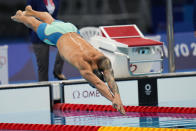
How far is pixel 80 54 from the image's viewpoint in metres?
5.46

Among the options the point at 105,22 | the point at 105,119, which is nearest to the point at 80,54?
the point at 105,119

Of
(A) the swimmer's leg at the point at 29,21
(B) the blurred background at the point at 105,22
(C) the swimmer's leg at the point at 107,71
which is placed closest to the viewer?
(C) the swimmer's leg at the point at 107,71

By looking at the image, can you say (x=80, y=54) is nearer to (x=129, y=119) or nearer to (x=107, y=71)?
(x=107, y=71)

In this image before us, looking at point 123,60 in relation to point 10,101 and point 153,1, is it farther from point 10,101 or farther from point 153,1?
point 153,1

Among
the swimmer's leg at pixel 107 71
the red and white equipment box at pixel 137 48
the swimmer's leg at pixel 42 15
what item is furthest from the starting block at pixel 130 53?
the swimmer's leg at pixel 107 71

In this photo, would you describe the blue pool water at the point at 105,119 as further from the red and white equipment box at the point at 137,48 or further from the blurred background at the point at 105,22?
the red and white equipment box at the point at 137,48

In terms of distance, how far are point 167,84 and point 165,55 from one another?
0.77 meters

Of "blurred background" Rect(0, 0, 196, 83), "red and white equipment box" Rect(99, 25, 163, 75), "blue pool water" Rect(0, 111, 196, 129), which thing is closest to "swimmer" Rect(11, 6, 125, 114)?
"blue pool water" Rect(0, 111, 196, 129)

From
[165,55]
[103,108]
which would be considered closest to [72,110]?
[103,108]

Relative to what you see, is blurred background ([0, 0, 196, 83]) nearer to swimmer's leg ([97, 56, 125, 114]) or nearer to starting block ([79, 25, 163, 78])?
starting block ([79, 25, 163, 78])

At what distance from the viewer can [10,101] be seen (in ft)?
23.4

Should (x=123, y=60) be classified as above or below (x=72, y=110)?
above

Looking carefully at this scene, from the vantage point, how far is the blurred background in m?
7.75

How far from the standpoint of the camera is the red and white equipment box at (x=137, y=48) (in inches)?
294
